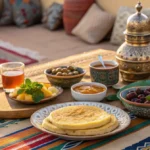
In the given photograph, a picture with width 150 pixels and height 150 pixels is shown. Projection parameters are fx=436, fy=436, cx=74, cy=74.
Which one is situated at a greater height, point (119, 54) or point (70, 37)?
point (119, 54)

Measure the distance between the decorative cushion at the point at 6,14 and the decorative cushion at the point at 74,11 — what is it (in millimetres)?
798

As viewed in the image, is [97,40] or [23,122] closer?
[23,122]

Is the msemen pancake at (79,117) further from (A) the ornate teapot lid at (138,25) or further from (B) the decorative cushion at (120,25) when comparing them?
(B) the decorative cushion at (120,25)

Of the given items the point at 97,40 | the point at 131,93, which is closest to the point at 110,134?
the point at 131,93

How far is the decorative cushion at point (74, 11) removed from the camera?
4291mm

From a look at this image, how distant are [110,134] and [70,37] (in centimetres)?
291

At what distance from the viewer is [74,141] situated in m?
1.50

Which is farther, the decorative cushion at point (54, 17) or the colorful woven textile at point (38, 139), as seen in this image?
the decorative cushion at point (54, 17)

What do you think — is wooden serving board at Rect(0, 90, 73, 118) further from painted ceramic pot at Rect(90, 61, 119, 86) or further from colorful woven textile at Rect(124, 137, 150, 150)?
colorful woven textile at Rect(124, 137, 150, 150)

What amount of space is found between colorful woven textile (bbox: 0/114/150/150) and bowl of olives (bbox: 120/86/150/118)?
0.04 m

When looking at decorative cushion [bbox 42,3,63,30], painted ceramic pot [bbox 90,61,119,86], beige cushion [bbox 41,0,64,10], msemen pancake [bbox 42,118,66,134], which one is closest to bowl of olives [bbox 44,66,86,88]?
painted ceramic pot [bbox 90,61,119,86]

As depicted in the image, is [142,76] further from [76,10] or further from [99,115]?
[76,10]

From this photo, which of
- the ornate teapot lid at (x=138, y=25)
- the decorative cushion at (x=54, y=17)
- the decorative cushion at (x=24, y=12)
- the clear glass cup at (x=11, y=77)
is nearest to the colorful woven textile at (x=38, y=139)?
the clear glass cup at (x=11, y=77)

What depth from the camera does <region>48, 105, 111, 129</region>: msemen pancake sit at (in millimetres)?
1487
